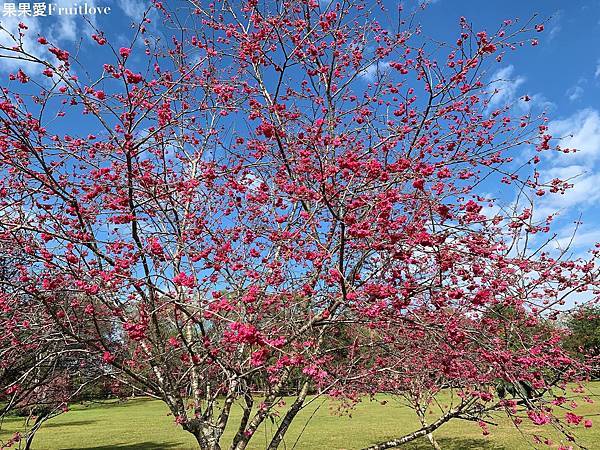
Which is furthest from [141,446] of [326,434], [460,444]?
[460,444]

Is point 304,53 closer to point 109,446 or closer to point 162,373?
point 162,373

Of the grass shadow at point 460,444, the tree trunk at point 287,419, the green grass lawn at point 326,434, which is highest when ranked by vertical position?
the tree trunk at point 287,419

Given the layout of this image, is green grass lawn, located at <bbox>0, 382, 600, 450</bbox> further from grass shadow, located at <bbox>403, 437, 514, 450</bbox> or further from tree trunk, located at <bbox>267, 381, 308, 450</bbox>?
Result: tree trunk, located at <bbox>267, 381, 308, 450</bbox>

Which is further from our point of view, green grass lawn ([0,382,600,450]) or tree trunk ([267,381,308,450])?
green grass lawn ([0,382,600,450])

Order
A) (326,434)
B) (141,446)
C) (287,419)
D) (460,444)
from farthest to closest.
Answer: (326,434), (141,446), (460,444), (287,419)

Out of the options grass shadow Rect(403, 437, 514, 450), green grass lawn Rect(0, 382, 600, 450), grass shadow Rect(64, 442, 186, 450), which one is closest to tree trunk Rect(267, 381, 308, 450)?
green grass lawn Rect(0, 382, 600, 450)

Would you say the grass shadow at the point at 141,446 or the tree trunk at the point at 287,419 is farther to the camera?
the grass shadow at the point at 141,446

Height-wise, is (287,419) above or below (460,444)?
above

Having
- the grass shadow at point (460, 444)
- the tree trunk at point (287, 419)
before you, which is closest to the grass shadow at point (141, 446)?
the grass shadow at point (460, 444)

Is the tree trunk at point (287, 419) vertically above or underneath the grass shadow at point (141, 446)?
above

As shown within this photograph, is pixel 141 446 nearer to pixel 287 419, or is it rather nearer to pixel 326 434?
pixel 326 434

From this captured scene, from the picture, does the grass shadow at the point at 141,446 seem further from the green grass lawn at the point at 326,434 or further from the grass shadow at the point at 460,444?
the grass shadow at the point at 460,444

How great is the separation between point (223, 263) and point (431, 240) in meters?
2.58

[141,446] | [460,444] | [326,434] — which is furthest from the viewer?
[326,434]
